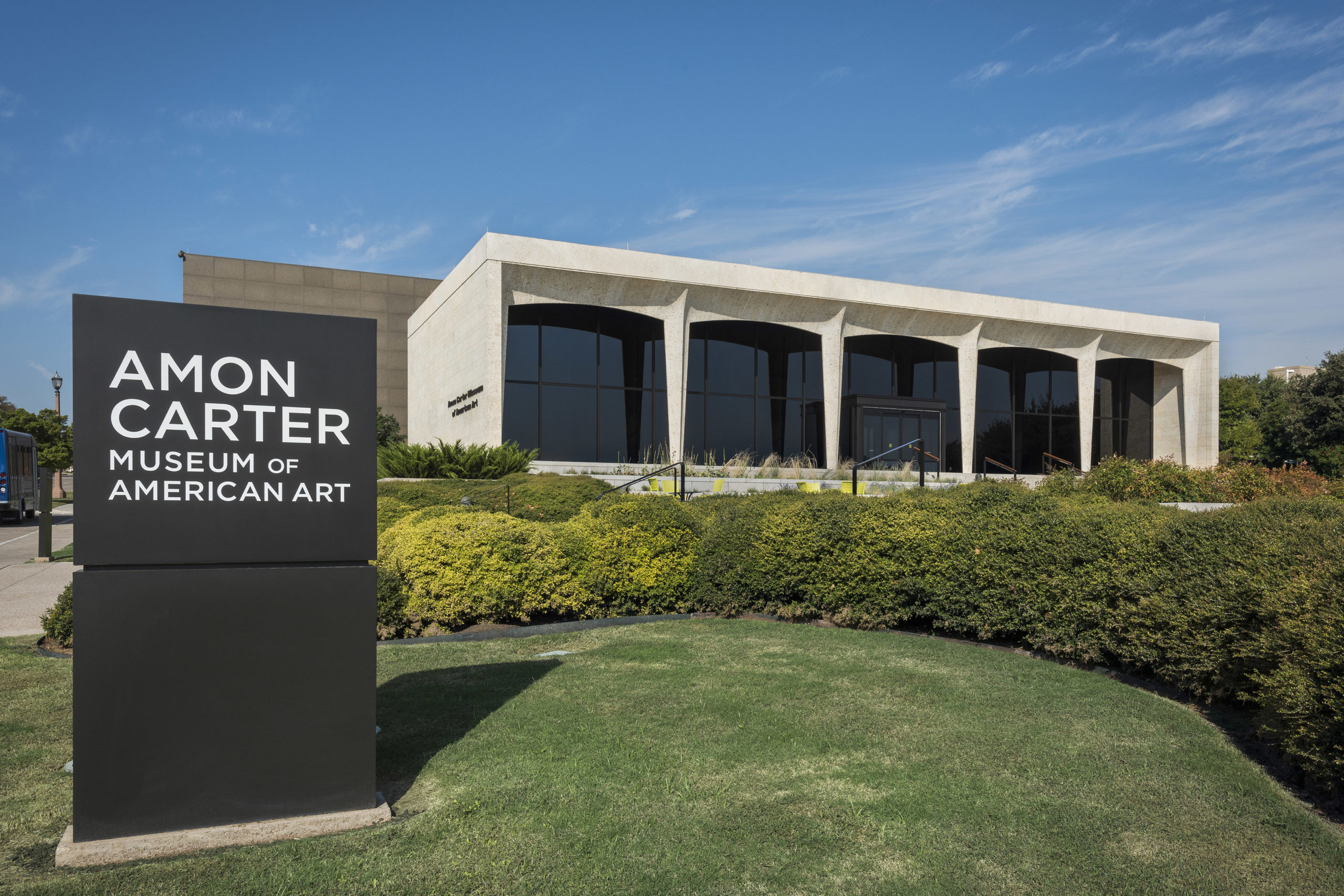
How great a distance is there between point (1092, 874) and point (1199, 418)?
3854 cm

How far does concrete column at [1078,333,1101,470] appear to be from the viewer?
32.3 m

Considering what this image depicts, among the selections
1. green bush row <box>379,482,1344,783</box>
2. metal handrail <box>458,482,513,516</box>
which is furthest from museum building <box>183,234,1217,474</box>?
green bush row <box>379,482,1344,783</box>

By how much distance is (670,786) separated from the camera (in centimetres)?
419

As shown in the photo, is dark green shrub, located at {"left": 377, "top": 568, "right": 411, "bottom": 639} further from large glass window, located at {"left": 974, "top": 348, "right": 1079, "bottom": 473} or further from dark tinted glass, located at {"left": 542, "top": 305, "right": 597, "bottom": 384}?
large glass window, located at {"left": 974, "top": 348, "right": 1079, "bottom": 473}

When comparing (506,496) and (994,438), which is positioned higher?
(994,438)

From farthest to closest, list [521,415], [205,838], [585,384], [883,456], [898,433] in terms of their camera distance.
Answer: [898,433]
[585,384]
[521,415]
[883,456]
[205,838]

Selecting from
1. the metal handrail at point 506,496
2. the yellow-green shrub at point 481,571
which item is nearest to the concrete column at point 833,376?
the metal handrail at point 506,496

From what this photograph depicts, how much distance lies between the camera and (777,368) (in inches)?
1115

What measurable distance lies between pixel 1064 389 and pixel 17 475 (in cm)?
4080

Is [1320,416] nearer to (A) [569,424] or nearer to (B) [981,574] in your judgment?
(A) [569,424]

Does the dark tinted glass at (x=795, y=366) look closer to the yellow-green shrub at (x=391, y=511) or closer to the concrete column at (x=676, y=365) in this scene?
the concrete column at (x=676, y=365)

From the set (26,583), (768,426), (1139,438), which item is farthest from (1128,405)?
(26,583)


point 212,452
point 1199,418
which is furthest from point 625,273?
point 1199,418

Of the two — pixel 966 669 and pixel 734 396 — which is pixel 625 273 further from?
pixel 966 669
